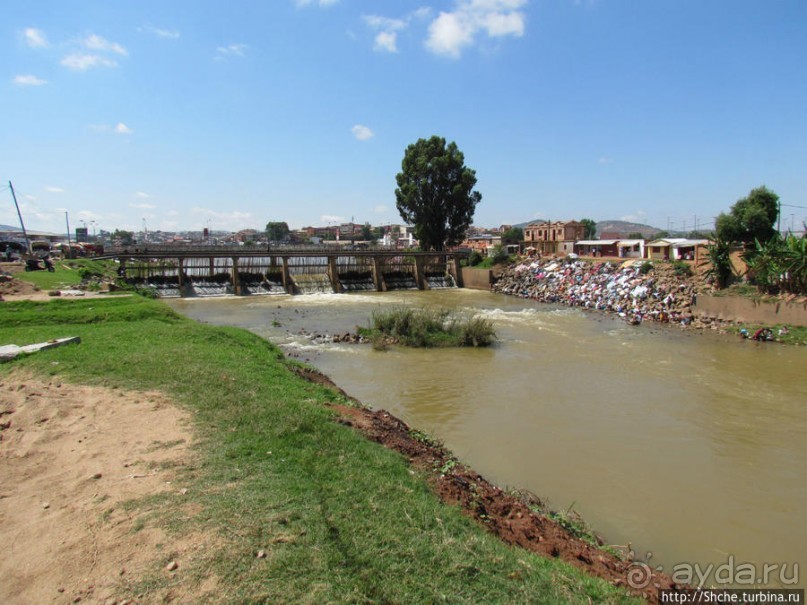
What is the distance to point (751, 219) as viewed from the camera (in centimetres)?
2778

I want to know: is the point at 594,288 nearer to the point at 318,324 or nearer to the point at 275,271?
the point at 318,324

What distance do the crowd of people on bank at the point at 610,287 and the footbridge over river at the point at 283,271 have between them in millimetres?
7455

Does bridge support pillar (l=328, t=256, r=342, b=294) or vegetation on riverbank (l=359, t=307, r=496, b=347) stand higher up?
bridge support pillar (l=328, t=256, r=342, b=294)

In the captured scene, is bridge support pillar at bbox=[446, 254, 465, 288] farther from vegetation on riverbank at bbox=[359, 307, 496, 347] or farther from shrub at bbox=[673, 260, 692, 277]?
vegetation on riverbank at bbox=[359, 307, 496, 347]

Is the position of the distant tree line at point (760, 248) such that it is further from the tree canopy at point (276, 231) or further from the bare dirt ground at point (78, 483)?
the tree canopy at point (276, 231)

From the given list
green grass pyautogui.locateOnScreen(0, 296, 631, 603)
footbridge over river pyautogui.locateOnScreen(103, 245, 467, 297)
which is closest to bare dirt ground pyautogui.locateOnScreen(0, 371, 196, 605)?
green grass pyautogui.locateOnScreen(0, 296, 631, 603)

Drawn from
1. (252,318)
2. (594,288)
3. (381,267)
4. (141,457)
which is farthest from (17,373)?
(381,267)

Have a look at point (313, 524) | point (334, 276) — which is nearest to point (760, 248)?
point (313, 524)

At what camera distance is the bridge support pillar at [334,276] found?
41.6 metres

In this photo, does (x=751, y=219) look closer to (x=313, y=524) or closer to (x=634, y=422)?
(x=634, y=422)

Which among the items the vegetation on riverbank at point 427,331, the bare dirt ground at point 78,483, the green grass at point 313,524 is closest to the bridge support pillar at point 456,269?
the vegetation on riverbank at point 427,331

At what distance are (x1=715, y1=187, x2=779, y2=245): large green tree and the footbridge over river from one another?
23.2 metres

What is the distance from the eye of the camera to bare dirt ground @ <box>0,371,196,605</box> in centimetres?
389

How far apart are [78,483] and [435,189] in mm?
48278
